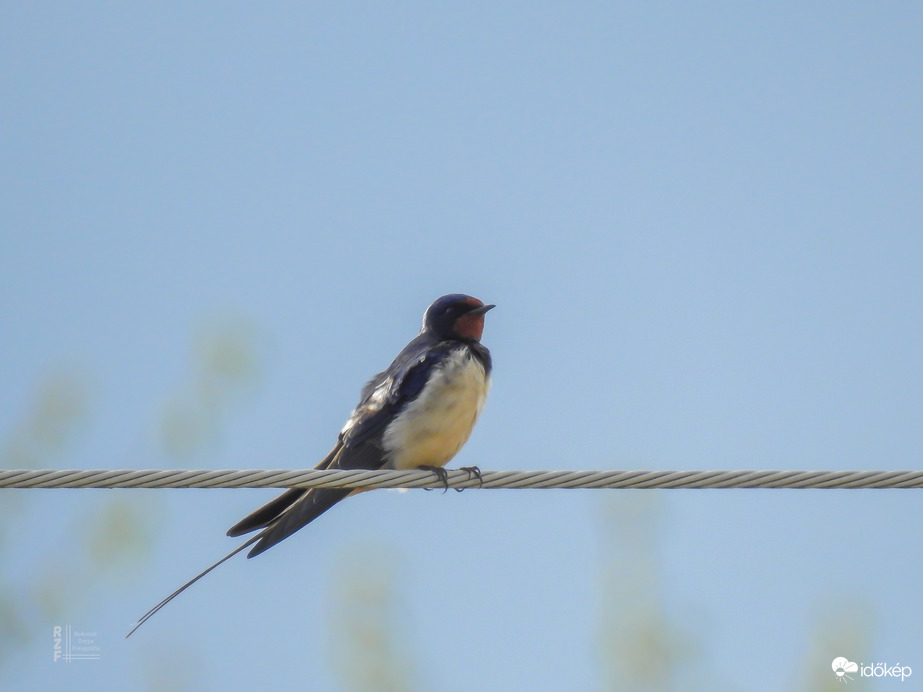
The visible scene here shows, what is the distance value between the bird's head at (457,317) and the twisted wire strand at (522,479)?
1.88 metres

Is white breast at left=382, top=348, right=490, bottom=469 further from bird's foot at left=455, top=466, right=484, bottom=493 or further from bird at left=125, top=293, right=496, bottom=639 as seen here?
bird's foot at left=455, top=466, right=484, bottom=493

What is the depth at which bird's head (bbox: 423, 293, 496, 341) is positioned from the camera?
5.61 m

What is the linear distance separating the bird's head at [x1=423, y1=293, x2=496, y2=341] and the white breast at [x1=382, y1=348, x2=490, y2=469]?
1.60 ft

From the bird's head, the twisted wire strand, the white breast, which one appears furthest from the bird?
the twisted wire strand

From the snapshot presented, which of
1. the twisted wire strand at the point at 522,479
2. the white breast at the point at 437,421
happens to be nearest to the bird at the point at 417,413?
the white breast at the point at 437,421

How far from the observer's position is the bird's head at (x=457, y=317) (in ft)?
18.4

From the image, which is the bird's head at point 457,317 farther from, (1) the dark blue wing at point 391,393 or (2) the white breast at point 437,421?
(2) the white breast at point 437,421

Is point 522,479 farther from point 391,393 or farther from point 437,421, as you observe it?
point 391,393

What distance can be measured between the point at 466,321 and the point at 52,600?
233cm

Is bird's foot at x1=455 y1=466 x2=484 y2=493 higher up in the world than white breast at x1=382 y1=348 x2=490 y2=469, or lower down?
lower down

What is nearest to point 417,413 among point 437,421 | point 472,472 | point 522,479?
point 437,421

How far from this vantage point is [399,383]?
5094mm

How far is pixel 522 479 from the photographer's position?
12.2 feet

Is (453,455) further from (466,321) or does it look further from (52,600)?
(52,600)
